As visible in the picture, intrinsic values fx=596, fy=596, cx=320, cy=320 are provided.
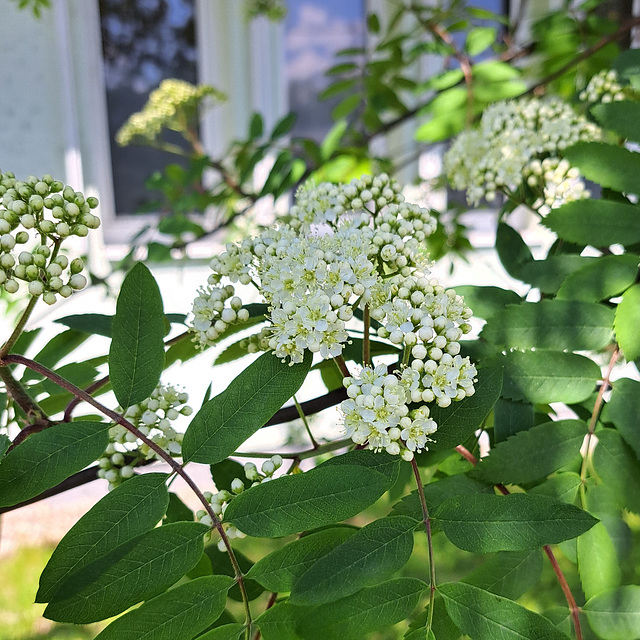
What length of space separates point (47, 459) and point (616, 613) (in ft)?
1.87

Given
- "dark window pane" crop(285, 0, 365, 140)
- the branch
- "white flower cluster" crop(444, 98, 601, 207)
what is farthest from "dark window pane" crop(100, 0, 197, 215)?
"white flower cluster" crop(444, 98, 601, 207)

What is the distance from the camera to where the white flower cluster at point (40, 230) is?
1.82 ft

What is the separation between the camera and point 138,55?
2988 mm

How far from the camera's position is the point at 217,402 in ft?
1.73

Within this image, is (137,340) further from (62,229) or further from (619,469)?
(619,469)

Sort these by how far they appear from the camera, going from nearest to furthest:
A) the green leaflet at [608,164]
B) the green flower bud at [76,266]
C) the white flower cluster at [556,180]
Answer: the green flower bud at [76,266]
the green leaflet at [608,164]
the white flower cluster at [556,180]

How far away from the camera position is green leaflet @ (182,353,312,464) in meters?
0.51

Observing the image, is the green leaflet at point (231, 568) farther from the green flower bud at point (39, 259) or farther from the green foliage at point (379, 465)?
the green flower bud at point (39, 259)

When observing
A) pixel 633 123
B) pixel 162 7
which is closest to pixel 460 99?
pixel 633 123

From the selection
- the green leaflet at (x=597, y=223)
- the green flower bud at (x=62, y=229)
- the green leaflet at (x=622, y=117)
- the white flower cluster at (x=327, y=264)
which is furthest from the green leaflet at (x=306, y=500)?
the green leaflet at (x=622, y=117)

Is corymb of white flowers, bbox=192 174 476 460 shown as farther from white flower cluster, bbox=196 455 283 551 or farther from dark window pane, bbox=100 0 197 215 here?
dark window pane, bbox=100 0 197 215

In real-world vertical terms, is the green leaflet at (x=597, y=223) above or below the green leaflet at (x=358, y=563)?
above

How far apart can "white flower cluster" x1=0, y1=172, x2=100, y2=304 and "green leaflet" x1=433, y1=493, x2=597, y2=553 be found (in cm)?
40

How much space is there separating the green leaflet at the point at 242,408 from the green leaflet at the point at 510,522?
0.18 metres
